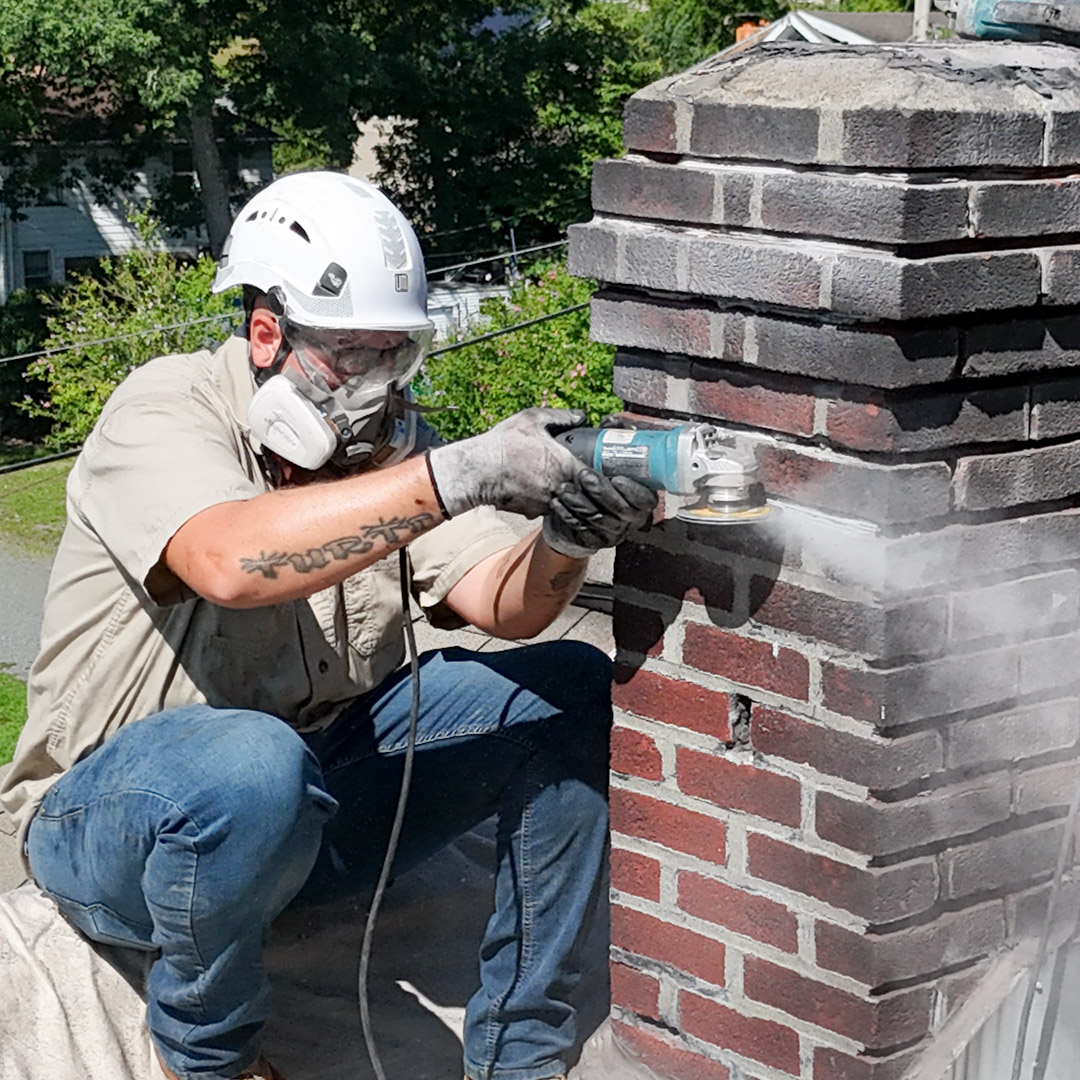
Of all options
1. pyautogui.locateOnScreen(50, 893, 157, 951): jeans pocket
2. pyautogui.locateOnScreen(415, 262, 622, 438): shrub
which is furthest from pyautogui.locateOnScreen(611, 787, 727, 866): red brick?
pyautogui.locateOnScreen(415, 262, 622, 438): shrub

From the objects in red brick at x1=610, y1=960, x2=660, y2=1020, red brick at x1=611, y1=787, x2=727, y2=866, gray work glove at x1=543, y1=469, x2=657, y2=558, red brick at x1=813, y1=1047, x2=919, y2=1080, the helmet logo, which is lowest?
red brick at x1=610, y1=960, x2=660, y2=1020

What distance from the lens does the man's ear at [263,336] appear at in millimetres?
2705

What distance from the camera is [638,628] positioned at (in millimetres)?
2379

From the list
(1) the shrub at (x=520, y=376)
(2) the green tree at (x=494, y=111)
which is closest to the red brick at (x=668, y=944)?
(1) the shrub at (x=520, y=376)

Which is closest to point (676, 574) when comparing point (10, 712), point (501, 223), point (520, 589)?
point (520, 589)

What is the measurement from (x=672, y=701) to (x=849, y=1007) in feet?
1.67

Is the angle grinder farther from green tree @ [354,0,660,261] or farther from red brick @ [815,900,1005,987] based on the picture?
green tree @ [354,0,660,261]

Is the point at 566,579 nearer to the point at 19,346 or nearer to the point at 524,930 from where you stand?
the point at 524,930

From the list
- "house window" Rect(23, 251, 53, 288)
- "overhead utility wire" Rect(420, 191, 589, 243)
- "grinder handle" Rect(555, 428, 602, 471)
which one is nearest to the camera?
"grinder handle" Rect(555, 428, 602, 471)

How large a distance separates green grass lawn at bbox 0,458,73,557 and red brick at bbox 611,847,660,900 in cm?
1187

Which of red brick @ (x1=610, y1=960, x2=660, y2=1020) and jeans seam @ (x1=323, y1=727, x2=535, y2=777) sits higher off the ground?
jeans seam @ (x1=323, y1=727, x2=535, y2=777)

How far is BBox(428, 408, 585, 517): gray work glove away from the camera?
231 cm

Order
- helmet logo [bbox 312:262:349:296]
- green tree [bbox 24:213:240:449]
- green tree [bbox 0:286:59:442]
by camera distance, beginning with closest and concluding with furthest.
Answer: helmet logo [bbox 312:262:349:296] → green tree [bbox 24:213:240:449] → green tree [bbox 0:286:59:442]

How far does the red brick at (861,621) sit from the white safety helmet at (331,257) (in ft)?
2.94
